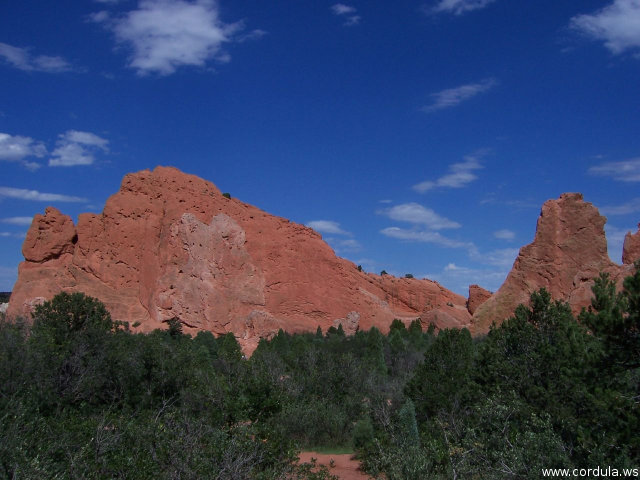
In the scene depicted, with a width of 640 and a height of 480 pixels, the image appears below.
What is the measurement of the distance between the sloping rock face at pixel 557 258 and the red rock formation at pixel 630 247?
286 millimetres

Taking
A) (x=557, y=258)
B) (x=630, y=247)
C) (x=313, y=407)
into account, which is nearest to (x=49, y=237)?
(x=313, y=407)

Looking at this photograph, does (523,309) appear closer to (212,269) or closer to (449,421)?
(449,421)

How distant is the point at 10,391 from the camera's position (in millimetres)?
10719

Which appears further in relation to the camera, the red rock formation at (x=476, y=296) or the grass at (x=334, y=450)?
the red rock formation at (x=476, y=296)

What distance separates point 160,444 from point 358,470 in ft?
28.7

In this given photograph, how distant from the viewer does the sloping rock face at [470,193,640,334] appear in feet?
118

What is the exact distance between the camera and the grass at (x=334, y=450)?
17578mm

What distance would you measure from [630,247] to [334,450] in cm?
2626

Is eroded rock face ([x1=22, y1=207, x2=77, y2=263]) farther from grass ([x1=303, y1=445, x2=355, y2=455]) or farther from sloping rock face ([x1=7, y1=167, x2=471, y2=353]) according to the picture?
grass ([x1=303, y1=445, x2=355, y2=455])

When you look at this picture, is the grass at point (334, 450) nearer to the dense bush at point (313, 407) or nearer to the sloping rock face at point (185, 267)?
the dense bush at point (313, 407)

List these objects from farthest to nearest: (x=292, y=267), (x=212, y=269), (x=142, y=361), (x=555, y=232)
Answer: (x=292, y=267) → (x=212, y=269) → (x=555, y=232) → (x=142, y=361)

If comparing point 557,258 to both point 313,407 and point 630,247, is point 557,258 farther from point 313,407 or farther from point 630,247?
point 313,407

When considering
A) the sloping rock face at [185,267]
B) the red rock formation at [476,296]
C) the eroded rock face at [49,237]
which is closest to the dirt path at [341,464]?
the sloping rock face at [185,267]

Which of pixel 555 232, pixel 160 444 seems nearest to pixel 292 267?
pixel 555 232
